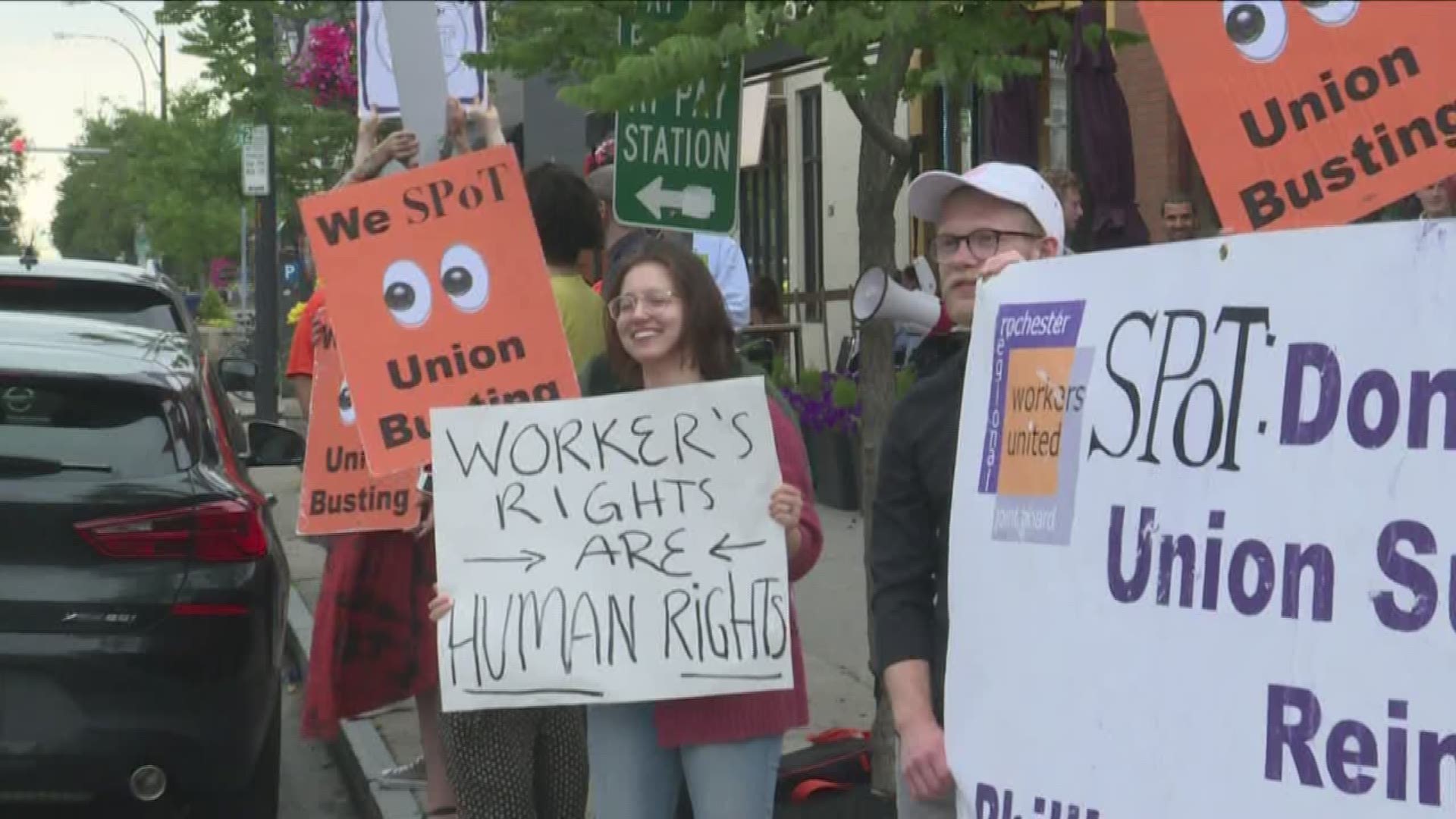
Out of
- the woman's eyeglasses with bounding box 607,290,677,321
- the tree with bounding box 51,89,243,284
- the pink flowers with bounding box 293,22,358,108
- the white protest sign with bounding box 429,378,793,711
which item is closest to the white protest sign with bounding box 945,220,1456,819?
the white protest sign with bounding box 429,378,793,711

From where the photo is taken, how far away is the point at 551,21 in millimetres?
6020

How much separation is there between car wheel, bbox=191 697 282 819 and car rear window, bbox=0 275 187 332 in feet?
6.75

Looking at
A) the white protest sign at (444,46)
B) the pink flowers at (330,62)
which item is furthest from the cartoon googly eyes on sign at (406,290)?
the pink flowers at (330,62)

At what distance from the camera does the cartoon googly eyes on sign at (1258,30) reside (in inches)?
137

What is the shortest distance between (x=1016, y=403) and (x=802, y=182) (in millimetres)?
19556

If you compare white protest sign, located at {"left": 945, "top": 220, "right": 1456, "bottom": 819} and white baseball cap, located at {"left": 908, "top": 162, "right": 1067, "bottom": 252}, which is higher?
white baseball cap, located at {"left": 908, "top": 162, "right": 1067, "bottom": 252}

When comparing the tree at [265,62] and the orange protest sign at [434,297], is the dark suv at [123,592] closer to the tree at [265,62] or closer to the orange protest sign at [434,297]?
the orange protest sign at [434,297]

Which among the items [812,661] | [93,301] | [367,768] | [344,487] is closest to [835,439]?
[812,661]

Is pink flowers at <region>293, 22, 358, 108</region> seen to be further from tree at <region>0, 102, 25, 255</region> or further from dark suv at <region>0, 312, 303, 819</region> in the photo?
tree at <region>0, 102, 25, 255</region>

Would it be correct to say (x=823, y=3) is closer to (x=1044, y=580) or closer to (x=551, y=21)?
(x=551, y=21)

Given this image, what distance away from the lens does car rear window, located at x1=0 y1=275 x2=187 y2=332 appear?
8.05 metres

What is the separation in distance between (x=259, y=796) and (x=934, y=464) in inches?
146

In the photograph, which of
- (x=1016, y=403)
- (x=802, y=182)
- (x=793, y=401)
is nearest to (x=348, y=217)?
(x=1016, y=403)

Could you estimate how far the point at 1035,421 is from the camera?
119 inches
